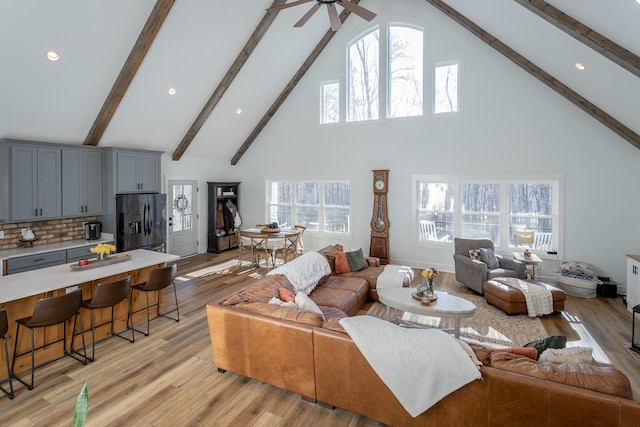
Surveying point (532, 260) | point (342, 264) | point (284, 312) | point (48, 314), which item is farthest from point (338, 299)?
point (532, 260)

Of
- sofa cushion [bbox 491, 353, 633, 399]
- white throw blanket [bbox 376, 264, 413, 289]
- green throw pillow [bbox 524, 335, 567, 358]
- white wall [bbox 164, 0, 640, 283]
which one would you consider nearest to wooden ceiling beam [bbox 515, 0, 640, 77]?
white wall [bbox 164, 0, 640, 283]

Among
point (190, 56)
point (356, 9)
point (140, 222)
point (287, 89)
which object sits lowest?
point (140, 222)

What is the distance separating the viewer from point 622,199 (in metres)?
5.88

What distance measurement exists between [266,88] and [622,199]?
24.6ft

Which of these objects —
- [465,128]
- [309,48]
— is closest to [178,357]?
[465,128]

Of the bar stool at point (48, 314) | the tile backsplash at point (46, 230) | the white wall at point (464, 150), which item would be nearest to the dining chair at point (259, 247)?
the white wall at point (464, 150)

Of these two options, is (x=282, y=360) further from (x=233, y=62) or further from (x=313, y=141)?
(x=313, y=141)

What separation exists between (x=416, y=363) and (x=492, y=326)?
2.84 metres

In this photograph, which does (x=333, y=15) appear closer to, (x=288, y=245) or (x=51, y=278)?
(x=51, y=278)

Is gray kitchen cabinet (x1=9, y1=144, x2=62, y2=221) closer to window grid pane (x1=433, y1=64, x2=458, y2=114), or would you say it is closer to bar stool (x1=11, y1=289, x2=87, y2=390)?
bar stool (x1=11, y1=289, x2=87, y2=390)

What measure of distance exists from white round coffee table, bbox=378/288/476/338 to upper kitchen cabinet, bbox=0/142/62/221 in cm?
564

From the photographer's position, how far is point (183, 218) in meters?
8.67

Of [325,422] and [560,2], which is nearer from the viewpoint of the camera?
[325,422]

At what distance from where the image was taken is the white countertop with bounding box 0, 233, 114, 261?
201 inches
